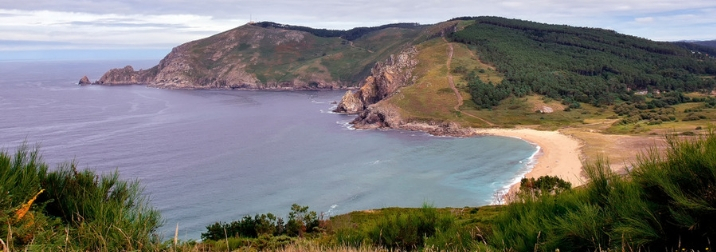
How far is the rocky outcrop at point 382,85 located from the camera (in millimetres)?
98312

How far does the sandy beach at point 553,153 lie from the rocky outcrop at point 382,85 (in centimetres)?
2831

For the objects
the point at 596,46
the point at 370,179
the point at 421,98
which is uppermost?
the point at 596,46

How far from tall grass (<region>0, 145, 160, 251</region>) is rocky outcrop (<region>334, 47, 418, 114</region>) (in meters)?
86.3

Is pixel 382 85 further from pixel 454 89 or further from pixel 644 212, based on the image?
pixel 644 212

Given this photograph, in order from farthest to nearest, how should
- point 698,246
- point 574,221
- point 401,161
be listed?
point 401,161, point 574,221, point 698,246

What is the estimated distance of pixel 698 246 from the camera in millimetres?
7160

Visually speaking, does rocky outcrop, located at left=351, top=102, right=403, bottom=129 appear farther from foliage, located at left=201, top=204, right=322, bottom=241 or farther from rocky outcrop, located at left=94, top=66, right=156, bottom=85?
rocky outcrop, located at left=94, top=66, right=156, bottom=85

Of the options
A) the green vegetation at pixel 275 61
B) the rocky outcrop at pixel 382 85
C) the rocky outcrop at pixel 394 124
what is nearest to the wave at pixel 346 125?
the rocky outcrop at pixel 394 124

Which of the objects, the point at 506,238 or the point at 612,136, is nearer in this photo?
the point at 506,238

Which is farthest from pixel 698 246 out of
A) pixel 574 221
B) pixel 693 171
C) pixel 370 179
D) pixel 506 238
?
pixel 370 179

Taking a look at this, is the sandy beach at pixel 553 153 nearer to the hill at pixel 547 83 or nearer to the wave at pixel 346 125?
the hill at pixel 547 83

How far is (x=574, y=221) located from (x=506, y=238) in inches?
54.2

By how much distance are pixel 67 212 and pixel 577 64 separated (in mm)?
114445

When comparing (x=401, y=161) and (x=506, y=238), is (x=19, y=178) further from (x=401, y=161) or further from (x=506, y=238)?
(x=401, y=161)
